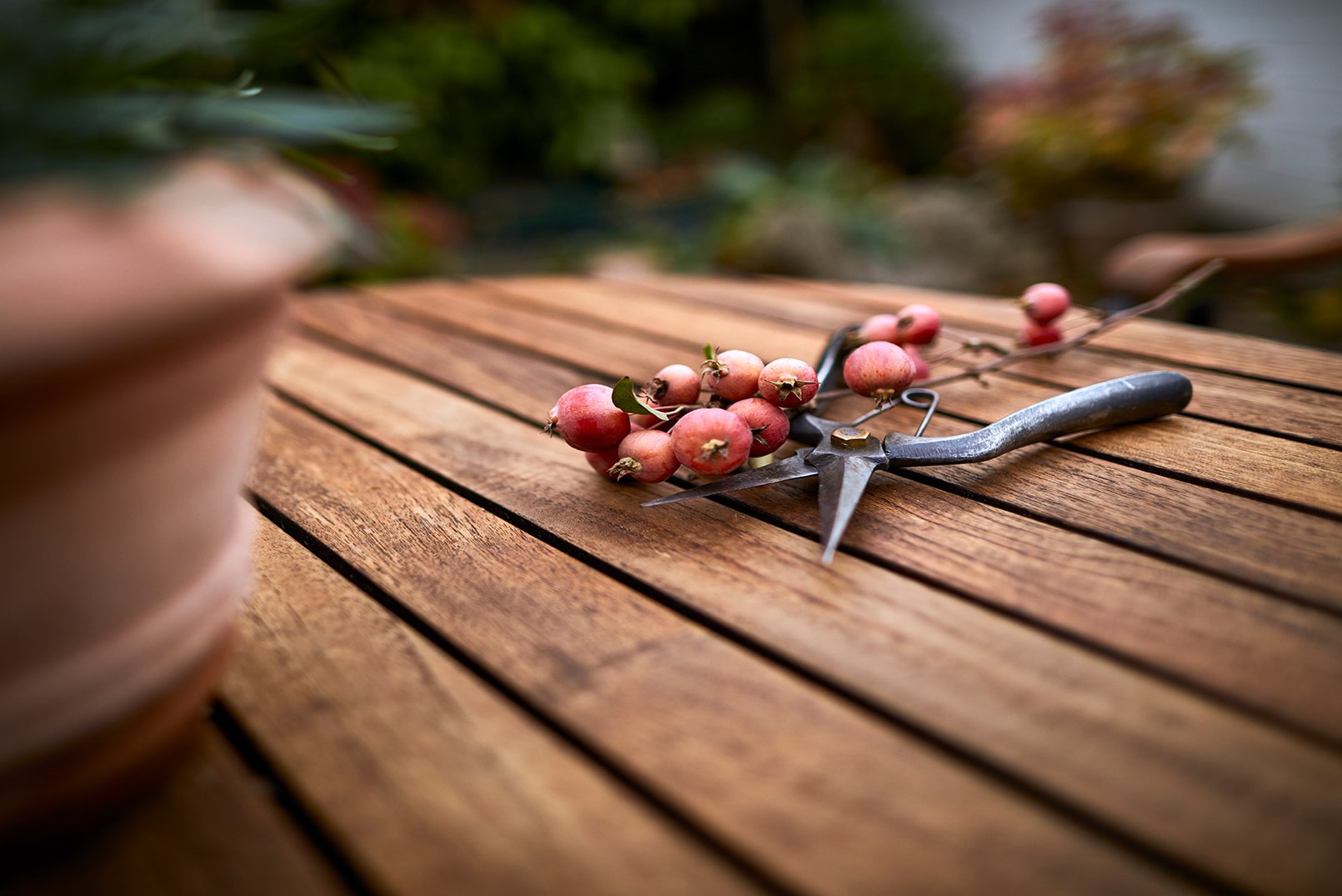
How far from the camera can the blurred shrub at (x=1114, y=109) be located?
4.00m

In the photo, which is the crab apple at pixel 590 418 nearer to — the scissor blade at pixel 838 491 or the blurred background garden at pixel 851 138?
the scissor blade at pixel 838 491

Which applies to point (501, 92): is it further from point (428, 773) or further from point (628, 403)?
point (428, 773)

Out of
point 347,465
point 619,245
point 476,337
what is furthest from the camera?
point 619,245

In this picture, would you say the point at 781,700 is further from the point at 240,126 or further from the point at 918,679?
the point at 240,126

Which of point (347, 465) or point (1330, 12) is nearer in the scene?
point (347, 465)

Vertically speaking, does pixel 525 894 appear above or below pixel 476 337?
below

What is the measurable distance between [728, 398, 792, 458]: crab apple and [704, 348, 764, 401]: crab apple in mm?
20

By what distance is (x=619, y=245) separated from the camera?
544 centimetres

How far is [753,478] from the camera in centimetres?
78

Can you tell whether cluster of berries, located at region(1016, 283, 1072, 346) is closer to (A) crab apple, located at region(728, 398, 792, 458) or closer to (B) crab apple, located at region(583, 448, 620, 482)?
(A) crab apple, located at region(728, 398, 792, 458)

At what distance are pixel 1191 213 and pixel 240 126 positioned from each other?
15.3ft

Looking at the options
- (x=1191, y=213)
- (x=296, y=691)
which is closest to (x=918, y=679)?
(x=296, y=691)

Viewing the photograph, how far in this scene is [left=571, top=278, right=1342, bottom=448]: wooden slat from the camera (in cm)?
95

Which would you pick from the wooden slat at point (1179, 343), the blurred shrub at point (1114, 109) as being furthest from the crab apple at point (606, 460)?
the blurred shrub at point (1114, 109)
